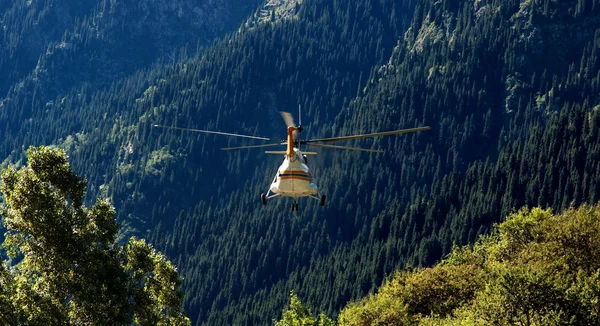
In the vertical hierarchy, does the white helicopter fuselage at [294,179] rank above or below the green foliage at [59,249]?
above

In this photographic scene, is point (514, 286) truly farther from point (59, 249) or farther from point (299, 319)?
point (299, 319)

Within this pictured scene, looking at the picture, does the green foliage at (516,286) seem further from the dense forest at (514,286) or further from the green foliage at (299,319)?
the green foliage at (299,319)

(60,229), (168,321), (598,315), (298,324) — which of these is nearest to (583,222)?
A: (598,315)

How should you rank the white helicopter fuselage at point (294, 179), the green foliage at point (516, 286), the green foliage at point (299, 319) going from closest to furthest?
the white helicopter fuselage at point (294, 179), the green foliage at point (516, 286), the green foliage at point (299, 319)

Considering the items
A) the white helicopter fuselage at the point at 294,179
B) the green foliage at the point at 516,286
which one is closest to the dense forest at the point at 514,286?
the green foliage at the point at 516,286

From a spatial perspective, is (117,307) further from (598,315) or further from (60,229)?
(598,315)

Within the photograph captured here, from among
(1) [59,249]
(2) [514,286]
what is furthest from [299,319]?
(1) [59,249]
